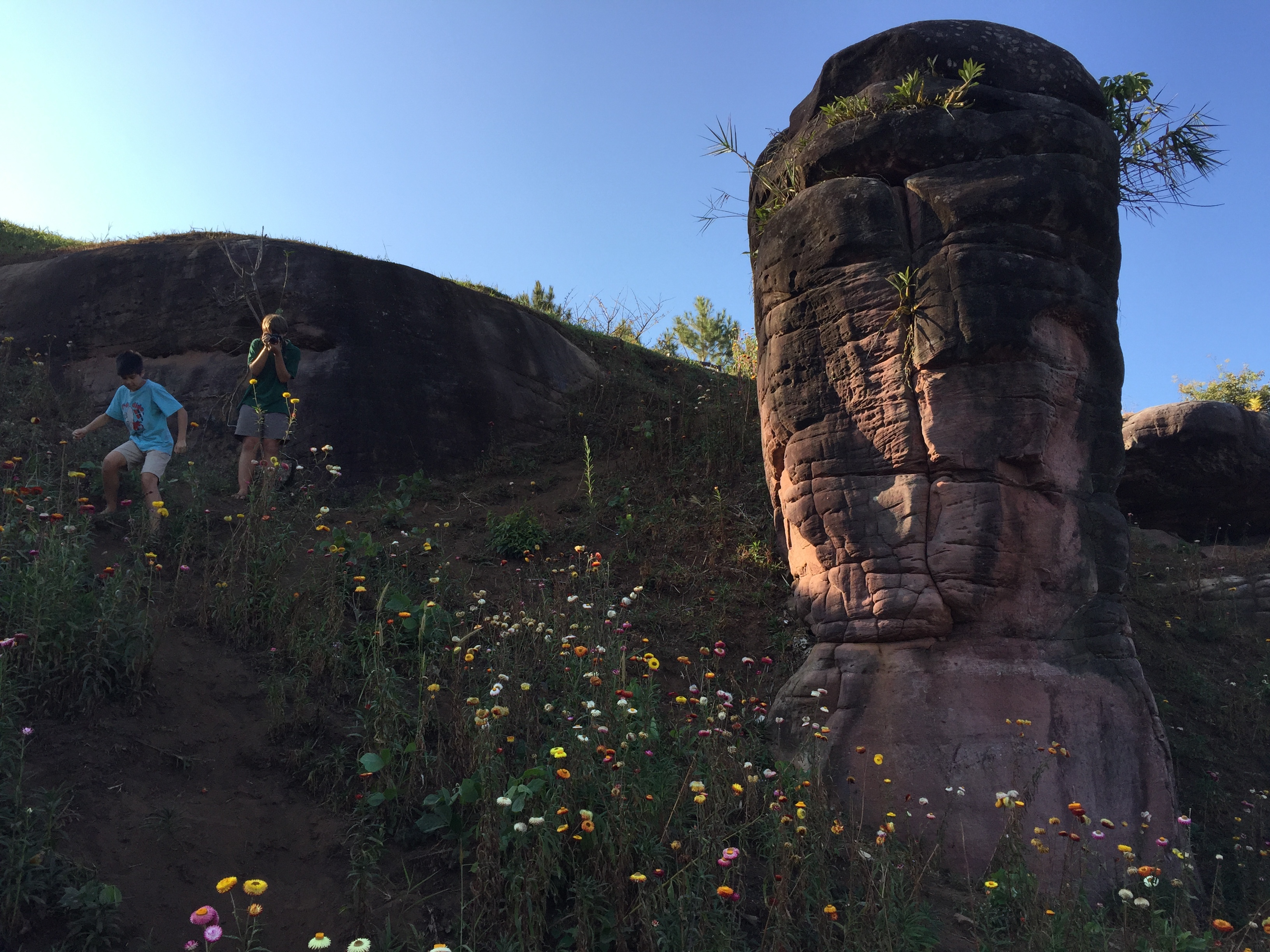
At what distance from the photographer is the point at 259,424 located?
724cm

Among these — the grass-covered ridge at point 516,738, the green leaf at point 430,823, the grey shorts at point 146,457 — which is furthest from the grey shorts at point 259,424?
the green leaf at point 430,823

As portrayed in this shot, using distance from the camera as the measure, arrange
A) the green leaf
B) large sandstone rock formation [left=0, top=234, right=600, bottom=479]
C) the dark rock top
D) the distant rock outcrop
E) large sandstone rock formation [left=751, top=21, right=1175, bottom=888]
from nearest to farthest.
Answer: the green leaf, large sandstone rock formation [left=751, top=21, right=1175, bottom=888], the dark rock top, large sandstone rock formation [left=0, top=234, right=600, bottom=479], the distant rock outcrop

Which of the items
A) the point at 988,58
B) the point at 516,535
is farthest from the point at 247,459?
the point at 988,58

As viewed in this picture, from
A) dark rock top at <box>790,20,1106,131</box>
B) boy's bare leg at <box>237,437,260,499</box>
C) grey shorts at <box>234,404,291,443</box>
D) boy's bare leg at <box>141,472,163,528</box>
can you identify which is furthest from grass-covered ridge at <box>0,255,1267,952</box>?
dark rock top at <box>790,20,1106,131</box>

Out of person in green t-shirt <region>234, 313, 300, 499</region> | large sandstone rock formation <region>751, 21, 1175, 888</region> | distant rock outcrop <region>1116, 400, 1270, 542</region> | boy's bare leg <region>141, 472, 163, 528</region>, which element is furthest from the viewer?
distant rock outcrop <region>1116, 400, 1270, 542</region>

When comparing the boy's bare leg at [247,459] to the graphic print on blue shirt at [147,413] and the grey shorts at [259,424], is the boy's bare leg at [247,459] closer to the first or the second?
the grey shorts at [259,424]

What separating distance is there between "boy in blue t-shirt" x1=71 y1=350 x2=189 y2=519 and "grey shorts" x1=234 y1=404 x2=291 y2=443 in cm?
79

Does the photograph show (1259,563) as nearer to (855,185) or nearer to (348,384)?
(855,185)

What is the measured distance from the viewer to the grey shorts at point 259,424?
285 inches

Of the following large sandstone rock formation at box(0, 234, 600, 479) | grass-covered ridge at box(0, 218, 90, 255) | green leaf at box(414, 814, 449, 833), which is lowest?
green leaf at box(414, 814, 449, 833)

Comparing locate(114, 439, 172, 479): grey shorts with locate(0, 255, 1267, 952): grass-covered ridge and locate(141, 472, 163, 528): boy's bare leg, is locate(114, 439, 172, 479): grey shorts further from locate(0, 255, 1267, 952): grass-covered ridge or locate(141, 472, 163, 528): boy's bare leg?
locate(0, 255, 1267, 952): grass-covered ridge

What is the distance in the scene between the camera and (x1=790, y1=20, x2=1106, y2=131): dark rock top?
5914 mm

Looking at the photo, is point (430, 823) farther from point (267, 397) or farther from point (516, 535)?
point (267, 397)

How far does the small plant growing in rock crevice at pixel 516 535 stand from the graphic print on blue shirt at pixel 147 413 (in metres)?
2.58
